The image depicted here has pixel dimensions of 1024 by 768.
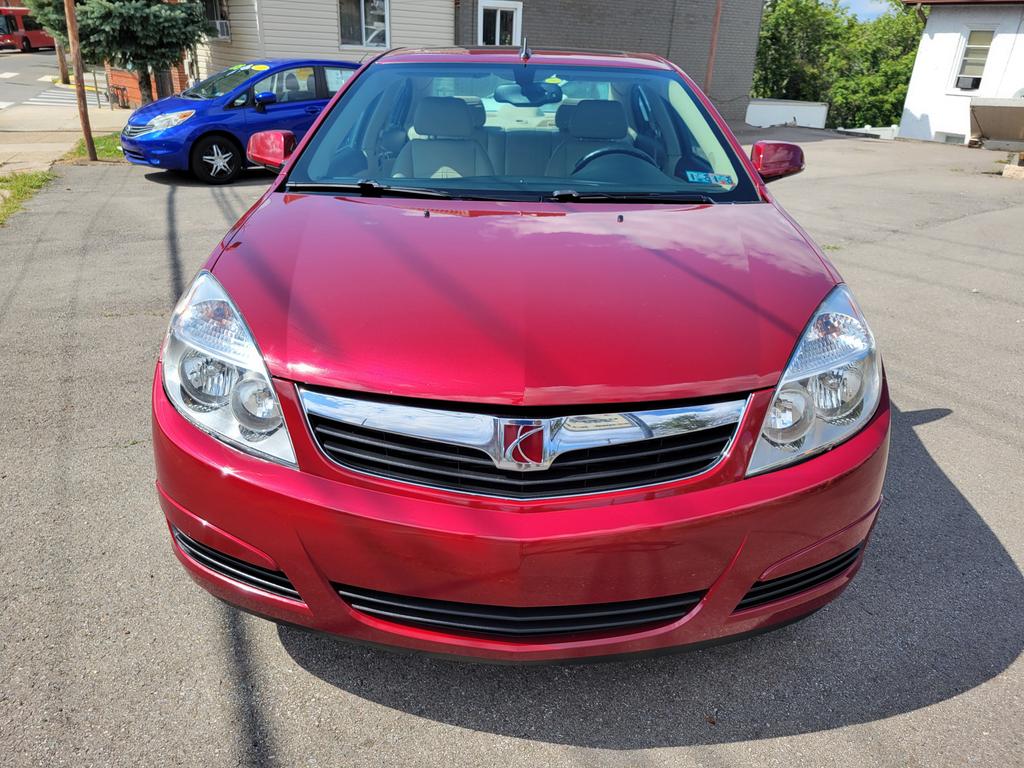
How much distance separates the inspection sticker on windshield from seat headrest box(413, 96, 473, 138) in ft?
3.06

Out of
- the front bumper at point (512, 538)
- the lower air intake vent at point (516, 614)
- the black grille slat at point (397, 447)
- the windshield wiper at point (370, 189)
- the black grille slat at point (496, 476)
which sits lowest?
the lower air intake vent at point (516, 614)

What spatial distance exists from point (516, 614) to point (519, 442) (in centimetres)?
42

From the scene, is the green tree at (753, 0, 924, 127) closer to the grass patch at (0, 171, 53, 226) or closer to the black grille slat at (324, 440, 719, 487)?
the grass patch at (0, 171, 53, 226)

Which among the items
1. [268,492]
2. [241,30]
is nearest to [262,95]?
[241,30]

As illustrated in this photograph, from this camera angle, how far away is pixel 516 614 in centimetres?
177

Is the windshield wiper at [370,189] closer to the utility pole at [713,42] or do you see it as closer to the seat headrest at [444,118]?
the seat headrest at [444,118]

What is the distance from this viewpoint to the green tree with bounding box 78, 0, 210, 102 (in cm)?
1363

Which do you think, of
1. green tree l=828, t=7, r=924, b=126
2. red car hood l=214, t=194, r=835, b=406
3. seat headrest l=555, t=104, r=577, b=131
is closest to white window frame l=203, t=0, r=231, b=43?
seat headrest l=555, t=104, r=577, b=131

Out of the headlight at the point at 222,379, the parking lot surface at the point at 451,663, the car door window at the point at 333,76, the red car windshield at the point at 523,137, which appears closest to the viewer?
the headlight at the point at 222,379

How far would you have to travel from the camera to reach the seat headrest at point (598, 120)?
10.5 feet

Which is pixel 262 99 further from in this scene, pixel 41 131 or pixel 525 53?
pixel 525 53

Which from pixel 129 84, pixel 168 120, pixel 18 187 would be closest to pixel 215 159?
pixel 168 120

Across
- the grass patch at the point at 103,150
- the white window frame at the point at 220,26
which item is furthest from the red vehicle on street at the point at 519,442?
the white window frame at the point at 220,26

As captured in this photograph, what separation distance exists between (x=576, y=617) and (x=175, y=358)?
1224mm
